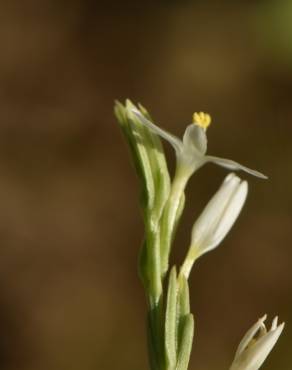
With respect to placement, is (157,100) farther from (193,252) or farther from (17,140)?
(193,252)

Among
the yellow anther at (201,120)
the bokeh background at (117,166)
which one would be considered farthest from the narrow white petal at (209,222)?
the bokeh background at (117,166)

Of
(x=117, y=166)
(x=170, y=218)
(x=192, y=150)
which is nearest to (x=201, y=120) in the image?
(x=192, y=150)

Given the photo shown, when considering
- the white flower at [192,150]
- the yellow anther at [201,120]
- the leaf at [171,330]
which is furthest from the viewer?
the yellow anther at [201,120]

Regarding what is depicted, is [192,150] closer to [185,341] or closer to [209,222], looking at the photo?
[209,222]

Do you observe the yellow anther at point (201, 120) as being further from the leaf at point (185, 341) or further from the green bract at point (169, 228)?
the leaf at point (185, 341)

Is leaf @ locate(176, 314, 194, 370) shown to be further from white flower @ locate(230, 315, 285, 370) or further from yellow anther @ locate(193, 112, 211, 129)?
yellow anther @ locate(193, 112, 211, 129)

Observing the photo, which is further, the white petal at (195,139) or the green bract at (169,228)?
the white petal at (195,139)

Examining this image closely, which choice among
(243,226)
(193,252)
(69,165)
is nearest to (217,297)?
(243,226)

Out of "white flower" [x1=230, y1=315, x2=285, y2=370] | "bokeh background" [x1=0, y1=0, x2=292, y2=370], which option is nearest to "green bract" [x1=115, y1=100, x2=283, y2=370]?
"white flower" [x1=230, y1=315, x2=285, y2=370]
